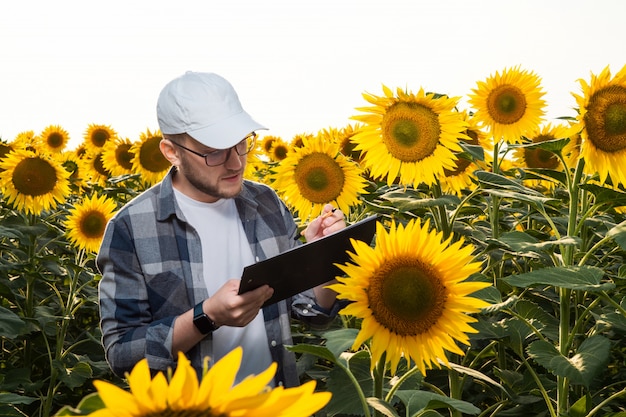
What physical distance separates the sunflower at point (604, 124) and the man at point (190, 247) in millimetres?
889

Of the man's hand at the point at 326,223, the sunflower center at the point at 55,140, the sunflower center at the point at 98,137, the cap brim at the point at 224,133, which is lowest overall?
the man's hand at the point at 326,223

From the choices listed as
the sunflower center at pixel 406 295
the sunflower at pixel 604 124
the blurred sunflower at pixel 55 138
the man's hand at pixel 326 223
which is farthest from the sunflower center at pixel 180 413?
the blurred sunflower at pixel 55 138

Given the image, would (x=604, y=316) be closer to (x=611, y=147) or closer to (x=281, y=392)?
(x=611, y=147)

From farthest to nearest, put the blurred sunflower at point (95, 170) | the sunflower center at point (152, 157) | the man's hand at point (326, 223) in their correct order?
the blurred sunflower at point (95, 170)
the sunflower center at point (152, 157)
the man's hand at point (326, 223)

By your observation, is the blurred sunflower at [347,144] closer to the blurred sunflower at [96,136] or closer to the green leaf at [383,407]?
the green leaf at [383,407]

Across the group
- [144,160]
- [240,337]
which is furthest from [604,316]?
[144,160]

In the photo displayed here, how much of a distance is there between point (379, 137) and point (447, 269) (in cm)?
128

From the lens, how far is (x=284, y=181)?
12.2ft

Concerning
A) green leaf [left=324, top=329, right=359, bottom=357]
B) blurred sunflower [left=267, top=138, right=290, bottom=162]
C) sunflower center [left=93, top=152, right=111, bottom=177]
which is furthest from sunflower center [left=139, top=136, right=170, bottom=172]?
green leaf [left=324, top=329, right=359, bottom=357]

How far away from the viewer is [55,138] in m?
9.26

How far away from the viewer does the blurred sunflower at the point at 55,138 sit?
9227 mm

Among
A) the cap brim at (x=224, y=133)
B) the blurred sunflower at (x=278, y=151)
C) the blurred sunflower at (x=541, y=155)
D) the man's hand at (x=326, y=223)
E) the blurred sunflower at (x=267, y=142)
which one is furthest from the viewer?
the blurred sunflower at (x=267, y=142)

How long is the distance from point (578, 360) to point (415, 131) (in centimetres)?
103

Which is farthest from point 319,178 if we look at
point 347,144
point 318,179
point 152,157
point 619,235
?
point 152,157
